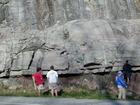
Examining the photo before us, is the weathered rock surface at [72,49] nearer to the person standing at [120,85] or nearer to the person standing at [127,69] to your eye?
the person standing at [127,69]

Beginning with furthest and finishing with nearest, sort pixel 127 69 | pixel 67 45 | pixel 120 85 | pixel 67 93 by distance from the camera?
pixel 67 45 → pixel 127 69 → pixel 67 93 → pixel 120 85

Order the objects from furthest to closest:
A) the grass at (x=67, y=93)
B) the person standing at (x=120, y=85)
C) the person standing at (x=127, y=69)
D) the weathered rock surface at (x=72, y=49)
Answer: the weathered rock surface at (x=72, y=49) < the person standing at (x=127, y=69) < the grass at (x=67, y=93) < the person standing at (x=120, y=85)

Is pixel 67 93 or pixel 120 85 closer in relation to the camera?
pixel 120 85

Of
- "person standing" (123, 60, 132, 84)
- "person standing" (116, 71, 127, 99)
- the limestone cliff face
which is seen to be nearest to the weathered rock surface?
the limestone cliff face

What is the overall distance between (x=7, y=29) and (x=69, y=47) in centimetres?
446

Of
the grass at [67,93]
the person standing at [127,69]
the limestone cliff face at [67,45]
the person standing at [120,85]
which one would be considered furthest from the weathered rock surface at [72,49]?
the person standing at [120,85]

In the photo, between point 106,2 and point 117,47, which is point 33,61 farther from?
point 106,2

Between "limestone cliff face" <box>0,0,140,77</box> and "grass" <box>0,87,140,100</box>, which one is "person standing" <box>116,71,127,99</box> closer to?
"grass" <box>0,87,140,100</box>

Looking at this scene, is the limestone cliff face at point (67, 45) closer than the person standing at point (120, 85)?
No

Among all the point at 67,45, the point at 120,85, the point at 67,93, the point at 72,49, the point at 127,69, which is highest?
the point at 67,45

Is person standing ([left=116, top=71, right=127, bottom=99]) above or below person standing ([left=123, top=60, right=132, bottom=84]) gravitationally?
below

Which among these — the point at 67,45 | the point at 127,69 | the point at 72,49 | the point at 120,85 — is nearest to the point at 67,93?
the point at 120,85

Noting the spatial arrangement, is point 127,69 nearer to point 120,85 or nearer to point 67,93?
point 120,85

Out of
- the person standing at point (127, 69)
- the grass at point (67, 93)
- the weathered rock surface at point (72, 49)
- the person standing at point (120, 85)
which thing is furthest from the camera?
the weathered rock surface at point (72, 49)
